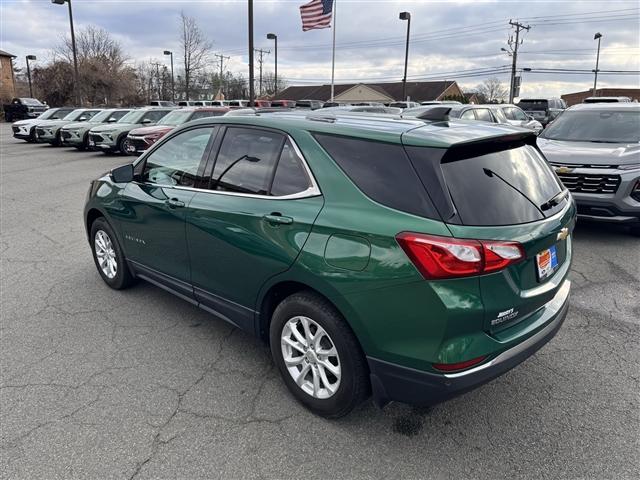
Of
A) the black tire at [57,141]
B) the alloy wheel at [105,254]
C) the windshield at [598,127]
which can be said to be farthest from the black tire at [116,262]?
the black tire at [57,141]

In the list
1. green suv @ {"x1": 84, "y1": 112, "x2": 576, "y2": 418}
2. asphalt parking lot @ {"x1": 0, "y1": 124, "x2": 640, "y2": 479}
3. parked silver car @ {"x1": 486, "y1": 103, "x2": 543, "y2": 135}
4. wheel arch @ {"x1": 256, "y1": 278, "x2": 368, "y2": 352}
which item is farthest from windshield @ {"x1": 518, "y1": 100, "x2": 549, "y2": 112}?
wheel arch @ {"x1": 256, "y1": 278, "x2": 368, "y2": 352}

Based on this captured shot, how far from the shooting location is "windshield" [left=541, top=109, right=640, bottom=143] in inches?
278

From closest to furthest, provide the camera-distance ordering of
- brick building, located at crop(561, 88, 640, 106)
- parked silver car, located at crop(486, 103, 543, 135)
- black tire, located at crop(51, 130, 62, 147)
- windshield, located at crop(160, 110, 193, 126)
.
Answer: parked silver car, located at crop(486, 103, 543, 135)
windshield, located at crop(160, 110, 193, 126)
black tire, located at crop(51, 130, 62, 147)
brick building, located at crop(561, 88, 640, 106)

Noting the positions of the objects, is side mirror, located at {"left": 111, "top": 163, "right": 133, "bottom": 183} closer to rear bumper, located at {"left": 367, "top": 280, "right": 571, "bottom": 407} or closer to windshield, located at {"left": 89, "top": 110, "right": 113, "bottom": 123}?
rear bumper, located at {"left": 367, "top": 280, "right": 571, "bottom": 407}

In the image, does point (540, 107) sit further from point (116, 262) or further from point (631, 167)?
point (116, 262)

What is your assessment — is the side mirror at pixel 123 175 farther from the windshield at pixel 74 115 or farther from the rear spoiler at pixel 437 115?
the windshield at pixel 74 115

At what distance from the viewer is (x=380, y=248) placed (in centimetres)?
233

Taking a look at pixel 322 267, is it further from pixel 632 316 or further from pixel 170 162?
pixel 632 316

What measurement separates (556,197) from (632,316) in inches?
78.7

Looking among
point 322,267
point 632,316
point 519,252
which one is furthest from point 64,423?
point 632,316

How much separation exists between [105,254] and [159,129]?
1135cm

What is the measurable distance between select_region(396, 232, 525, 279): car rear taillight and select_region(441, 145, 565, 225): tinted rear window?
134 millimetres

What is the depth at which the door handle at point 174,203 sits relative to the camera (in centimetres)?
357

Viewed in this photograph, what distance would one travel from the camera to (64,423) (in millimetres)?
2758
